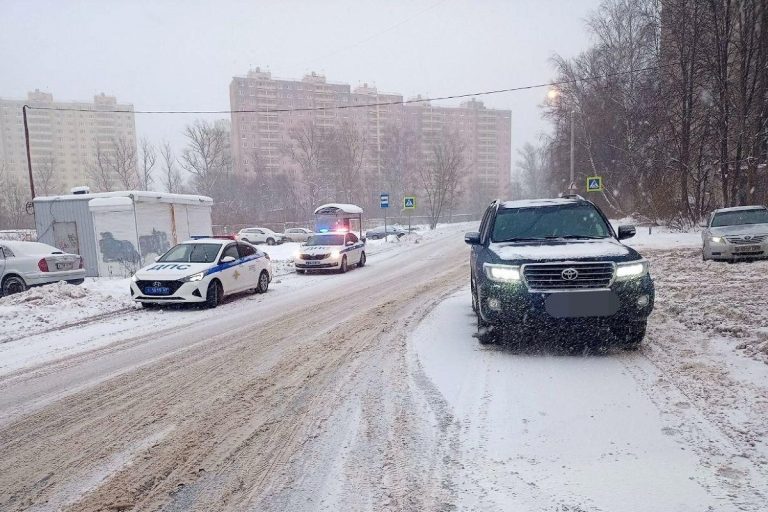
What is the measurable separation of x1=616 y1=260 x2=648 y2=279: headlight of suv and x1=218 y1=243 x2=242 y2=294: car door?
8271 millimetres

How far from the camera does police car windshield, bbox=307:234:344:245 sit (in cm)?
1769

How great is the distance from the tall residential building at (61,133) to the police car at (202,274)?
324ft

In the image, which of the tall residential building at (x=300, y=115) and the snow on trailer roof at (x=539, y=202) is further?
the tall residential building at (x=300, y=115)

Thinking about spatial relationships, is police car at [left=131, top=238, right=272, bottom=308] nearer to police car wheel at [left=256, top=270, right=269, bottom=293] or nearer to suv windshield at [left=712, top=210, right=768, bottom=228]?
police car wheel at [left=256, top=270, right=269, bottom=293]

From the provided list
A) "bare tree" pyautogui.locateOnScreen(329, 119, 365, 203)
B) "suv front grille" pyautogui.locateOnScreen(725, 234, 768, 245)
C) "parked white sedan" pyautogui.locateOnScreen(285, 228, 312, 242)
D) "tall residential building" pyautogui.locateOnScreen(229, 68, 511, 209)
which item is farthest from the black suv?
"tall residential building" pyautogui.locateOnScreen(229, 68, 511, 209)

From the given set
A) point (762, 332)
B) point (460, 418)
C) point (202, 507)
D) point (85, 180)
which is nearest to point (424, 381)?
point (460, 418)

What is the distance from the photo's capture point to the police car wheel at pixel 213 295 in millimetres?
10305

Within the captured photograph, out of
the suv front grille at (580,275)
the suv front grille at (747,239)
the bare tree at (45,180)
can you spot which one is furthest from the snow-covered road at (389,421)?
the bare tree at (45,180)

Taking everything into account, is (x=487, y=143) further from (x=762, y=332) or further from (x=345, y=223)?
(x=762, y=332)

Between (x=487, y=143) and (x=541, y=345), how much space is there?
114057 millimetres

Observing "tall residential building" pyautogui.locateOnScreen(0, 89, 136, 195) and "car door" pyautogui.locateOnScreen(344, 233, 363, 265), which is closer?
"car door" pyautogui.locateOnScreen(344, 233, 363, 265)

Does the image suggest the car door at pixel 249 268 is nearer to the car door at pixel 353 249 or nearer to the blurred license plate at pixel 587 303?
the car door at pixel 353 249

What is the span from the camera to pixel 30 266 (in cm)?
1191

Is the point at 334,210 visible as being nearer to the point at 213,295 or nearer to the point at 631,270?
the point at 213,295
